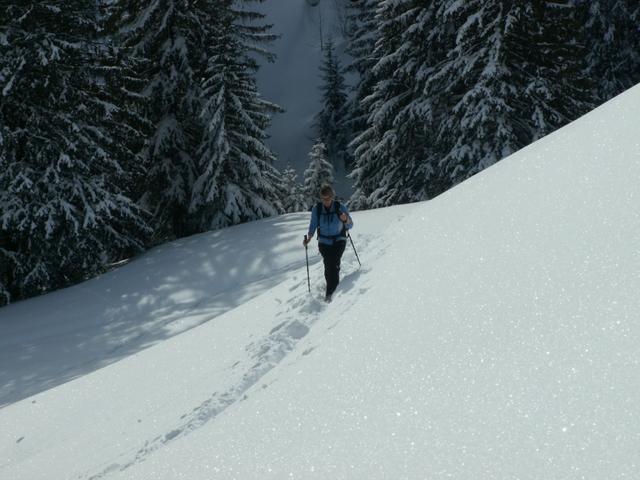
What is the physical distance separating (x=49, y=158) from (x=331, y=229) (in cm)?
1002

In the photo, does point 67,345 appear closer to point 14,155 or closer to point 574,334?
point 14,155

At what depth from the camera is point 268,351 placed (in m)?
5.82

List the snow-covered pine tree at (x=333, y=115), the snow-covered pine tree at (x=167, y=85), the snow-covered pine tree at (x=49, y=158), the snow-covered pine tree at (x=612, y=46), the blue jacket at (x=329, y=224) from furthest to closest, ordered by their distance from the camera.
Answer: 1. the snow-covered pine tree at (x=333, y=115)
2. the snow-covered pine tree at (x=612, y=46)
3. the snow-covered pine tree at (x=167, y=85)
4. the snow-covered pine tree at (x=49, y=158)
5. the blue jacket at (x=329, y=224)

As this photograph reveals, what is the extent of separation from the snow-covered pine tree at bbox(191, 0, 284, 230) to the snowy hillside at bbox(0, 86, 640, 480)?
9.64m

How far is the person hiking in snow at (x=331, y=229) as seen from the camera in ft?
24.1

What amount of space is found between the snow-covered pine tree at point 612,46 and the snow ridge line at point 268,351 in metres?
19.9

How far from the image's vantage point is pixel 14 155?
1318 cm

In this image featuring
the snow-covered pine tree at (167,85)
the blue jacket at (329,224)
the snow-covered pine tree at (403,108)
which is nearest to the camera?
the blue jacket at (329,224)

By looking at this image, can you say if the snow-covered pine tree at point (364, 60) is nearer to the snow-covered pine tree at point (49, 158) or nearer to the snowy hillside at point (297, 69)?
the snow-covered pine tree at point (49, 158)

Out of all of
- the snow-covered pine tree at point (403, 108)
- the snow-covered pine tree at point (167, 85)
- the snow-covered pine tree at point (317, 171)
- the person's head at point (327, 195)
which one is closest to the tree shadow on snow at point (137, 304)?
the person's head at point (327, 195)

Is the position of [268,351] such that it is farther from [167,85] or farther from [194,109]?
[167,85]

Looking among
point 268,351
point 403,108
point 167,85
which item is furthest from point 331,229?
point 403,108

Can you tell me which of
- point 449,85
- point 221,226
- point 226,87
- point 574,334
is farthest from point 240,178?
point 574,334

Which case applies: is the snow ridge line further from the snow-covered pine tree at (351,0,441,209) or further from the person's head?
the snow-covered pine tree at (351,0,441,209)
